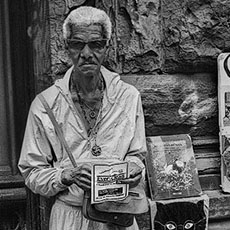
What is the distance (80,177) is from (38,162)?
0.77 feet

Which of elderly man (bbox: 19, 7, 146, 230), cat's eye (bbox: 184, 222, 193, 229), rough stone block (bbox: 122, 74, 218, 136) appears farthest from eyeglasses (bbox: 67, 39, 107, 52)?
cat's eye (bbox: 184, 222, 193, 229)

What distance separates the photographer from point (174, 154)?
10.8 ft

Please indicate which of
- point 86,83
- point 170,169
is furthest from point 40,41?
point 170,169

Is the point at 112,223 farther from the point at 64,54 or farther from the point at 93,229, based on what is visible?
the point at 64,54

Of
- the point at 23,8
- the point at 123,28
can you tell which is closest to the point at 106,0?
the point at 123,28

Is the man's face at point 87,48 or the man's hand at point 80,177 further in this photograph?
the man's face at point 87,48

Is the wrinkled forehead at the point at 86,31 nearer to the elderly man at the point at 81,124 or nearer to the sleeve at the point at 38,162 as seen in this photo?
the elderly man at the point at 81,124

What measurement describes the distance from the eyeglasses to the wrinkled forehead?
19 millimetres

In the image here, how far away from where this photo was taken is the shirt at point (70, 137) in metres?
2.68

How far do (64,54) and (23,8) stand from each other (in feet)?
1.37

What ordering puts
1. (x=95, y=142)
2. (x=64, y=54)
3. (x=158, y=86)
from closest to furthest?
1. (x=95, y=142)
2. (x=64, y=54)
3. (x=158, y=86)

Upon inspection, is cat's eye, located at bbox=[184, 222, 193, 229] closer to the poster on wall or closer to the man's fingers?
the poster on wall

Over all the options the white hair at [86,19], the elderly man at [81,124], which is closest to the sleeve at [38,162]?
the elderly man at [81,124]

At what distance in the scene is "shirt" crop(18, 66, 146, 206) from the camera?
8.80 feet
